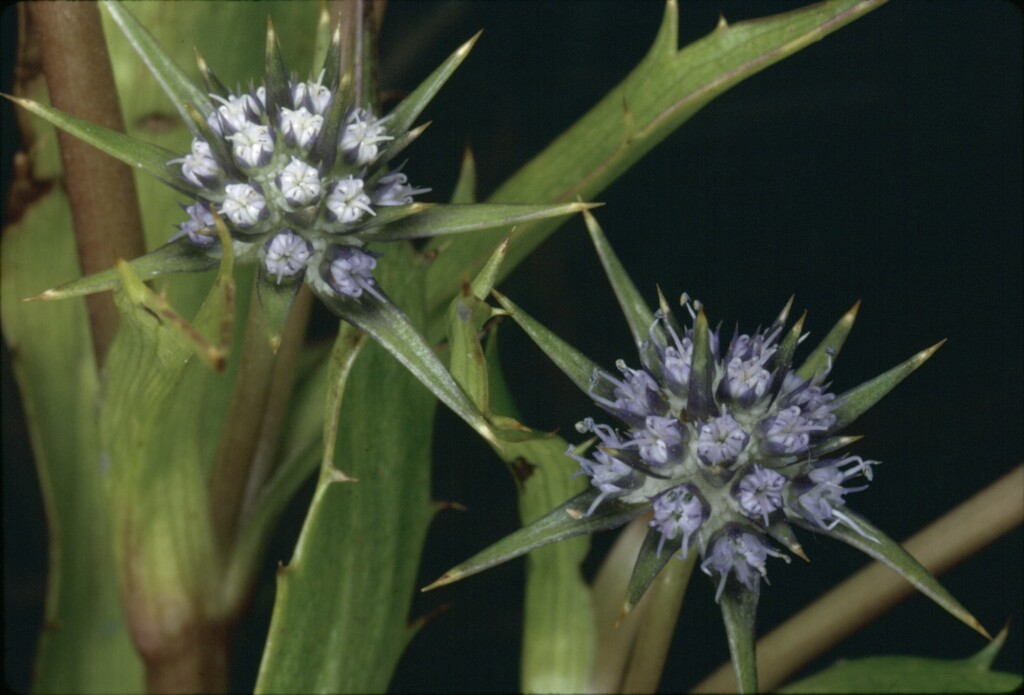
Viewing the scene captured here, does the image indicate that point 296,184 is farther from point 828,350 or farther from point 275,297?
point 828,350

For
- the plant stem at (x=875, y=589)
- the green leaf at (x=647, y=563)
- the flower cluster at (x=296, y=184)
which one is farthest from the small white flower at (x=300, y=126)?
the plant stem at (x=875, y=589)

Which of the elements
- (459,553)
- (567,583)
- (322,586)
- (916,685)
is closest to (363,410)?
(322,586)

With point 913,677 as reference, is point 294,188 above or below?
above

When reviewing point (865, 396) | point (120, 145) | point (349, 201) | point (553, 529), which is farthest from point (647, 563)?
point (120, 145)

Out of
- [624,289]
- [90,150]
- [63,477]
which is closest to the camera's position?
[624,289]

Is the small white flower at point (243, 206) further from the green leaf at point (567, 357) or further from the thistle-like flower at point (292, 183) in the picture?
the green leaf at point (567, 357)

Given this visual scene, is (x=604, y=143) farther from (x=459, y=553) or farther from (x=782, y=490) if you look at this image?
(x=459, y=553)

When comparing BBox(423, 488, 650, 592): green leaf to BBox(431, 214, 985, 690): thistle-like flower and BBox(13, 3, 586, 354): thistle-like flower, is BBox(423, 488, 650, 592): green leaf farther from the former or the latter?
BBox(13, 3, 586, 354): thistle-like flower
